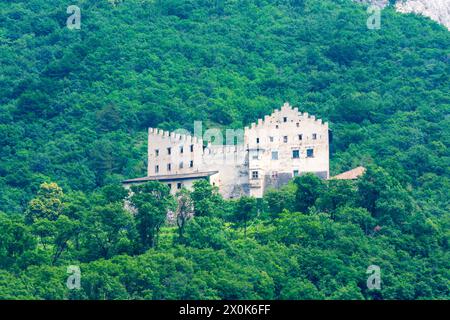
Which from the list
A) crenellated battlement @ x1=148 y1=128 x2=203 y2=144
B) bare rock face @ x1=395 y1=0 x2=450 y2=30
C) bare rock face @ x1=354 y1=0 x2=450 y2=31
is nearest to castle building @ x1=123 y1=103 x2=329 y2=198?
crenellated battlement @ x1=148 y1=128 x2=203 y2=144

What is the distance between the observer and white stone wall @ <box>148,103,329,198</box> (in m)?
99.1

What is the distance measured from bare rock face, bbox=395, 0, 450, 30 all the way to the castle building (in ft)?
179

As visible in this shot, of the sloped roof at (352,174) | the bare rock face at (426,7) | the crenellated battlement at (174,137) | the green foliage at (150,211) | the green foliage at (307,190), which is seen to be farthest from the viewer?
the bare rock face at (426,7)

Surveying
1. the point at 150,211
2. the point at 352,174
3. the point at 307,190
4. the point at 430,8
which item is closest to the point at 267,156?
the point at 307,190

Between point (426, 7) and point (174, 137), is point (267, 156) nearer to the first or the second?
point (174, 137)

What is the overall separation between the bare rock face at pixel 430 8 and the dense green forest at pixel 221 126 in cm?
558

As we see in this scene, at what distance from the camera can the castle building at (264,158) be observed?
99062mm

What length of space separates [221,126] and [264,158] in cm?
2287

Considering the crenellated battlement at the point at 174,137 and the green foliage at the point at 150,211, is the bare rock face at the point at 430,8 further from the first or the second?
the green foliage at the point at 150,211

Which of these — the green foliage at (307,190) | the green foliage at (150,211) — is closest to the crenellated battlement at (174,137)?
the green foliage at (150,211)

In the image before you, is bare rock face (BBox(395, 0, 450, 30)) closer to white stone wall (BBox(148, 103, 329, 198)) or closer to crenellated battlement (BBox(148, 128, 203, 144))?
crenellated battlement (BBox(148, 128, 203, 144))

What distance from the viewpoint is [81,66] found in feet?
447
